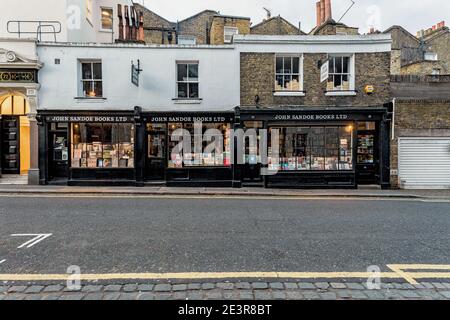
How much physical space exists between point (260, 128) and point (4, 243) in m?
10.9

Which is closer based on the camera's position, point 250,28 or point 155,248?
point 155,248

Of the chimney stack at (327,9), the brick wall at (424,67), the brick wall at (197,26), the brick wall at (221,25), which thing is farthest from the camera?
the brick wall at (197,26)

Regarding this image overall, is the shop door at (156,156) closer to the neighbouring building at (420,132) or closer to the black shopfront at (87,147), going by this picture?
the black shopfront at (87,147)

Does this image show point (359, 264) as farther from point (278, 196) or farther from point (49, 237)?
point (278, 196)

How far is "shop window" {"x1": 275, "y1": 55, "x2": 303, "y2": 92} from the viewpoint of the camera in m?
14.2

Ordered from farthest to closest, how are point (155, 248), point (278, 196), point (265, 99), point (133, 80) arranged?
point (265, 99) < point (133, 80) < point (278, 196) < point (155, 248)

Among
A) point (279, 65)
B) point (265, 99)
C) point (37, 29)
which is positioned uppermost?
point (37, 29)

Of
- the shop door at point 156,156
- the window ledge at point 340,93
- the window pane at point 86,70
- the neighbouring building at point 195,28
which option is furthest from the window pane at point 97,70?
the window ledge at point 340,93

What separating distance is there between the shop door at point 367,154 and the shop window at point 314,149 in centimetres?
70

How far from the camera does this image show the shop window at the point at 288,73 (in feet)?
46.6

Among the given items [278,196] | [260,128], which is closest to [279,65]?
[260,128]

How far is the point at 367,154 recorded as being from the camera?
567 inches

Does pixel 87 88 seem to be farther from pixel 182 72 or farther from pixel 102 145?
pixel 182 72

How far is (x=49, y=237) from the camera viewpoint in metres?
5.73
